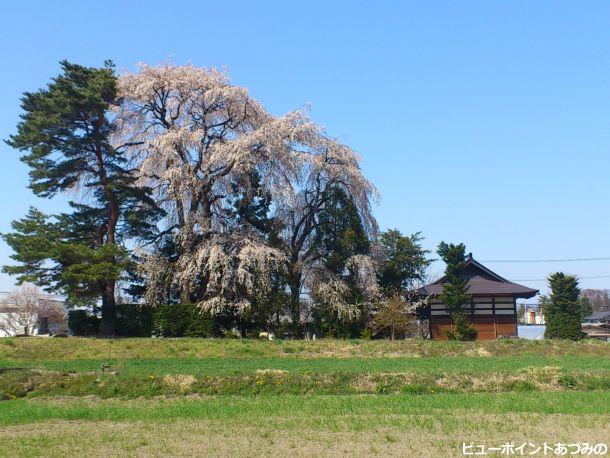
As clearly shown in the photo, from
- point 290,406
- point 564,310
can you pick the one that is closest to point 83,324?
point 290,406

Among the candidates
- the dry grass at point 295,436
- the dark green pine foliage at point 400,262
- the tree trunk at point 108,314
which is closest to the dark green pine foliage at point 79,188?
the tree trunk at point 108,314

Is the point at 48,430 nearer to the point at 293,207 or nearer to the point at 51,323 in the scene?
the point at 293,207

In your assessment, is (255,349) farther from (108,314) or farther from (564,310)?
(564,310)

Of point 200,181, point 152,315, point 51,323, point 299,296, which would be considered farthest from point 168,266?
point 51,323

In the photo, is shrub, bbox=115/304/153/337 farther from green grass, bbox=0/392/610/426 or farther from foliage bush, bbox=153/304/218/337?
green grass, bbox=0/392/610/426

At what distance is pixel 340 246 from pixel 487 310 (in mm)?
11792

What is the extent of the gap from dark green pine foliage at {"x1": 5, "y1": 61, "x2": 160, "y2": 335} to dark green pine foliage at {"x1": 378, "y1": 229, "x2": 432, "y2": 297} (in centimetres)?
1598

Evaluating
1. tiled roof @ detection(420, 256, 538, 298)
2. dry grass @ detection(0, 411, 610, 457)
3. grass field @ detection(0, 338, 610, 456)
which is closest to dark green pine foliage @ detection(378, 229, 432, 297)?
tiled roof @ detection(420, 256, 538, 298)

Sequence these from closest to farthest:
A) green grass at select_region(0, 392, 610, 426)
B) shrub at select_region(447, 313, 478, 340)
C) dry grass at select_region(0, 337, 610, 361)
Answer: green grass at select_region(0, 392, 610, 426), dry grass at select_region(0, 337, 610, 361), shrub at select_region(447, 313, 478, 340)

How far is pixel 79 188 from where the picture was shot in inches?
1599

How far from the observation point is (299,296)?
43.2m

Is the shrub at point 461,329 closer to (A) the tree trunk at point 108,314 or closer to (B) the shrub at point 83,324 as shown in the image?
(A) the tree trunk at point 108,314

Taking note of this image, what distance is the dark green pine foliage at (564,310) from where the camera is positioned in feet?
142

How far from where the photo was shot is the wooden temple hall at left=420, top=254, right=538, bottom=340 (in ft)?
150
